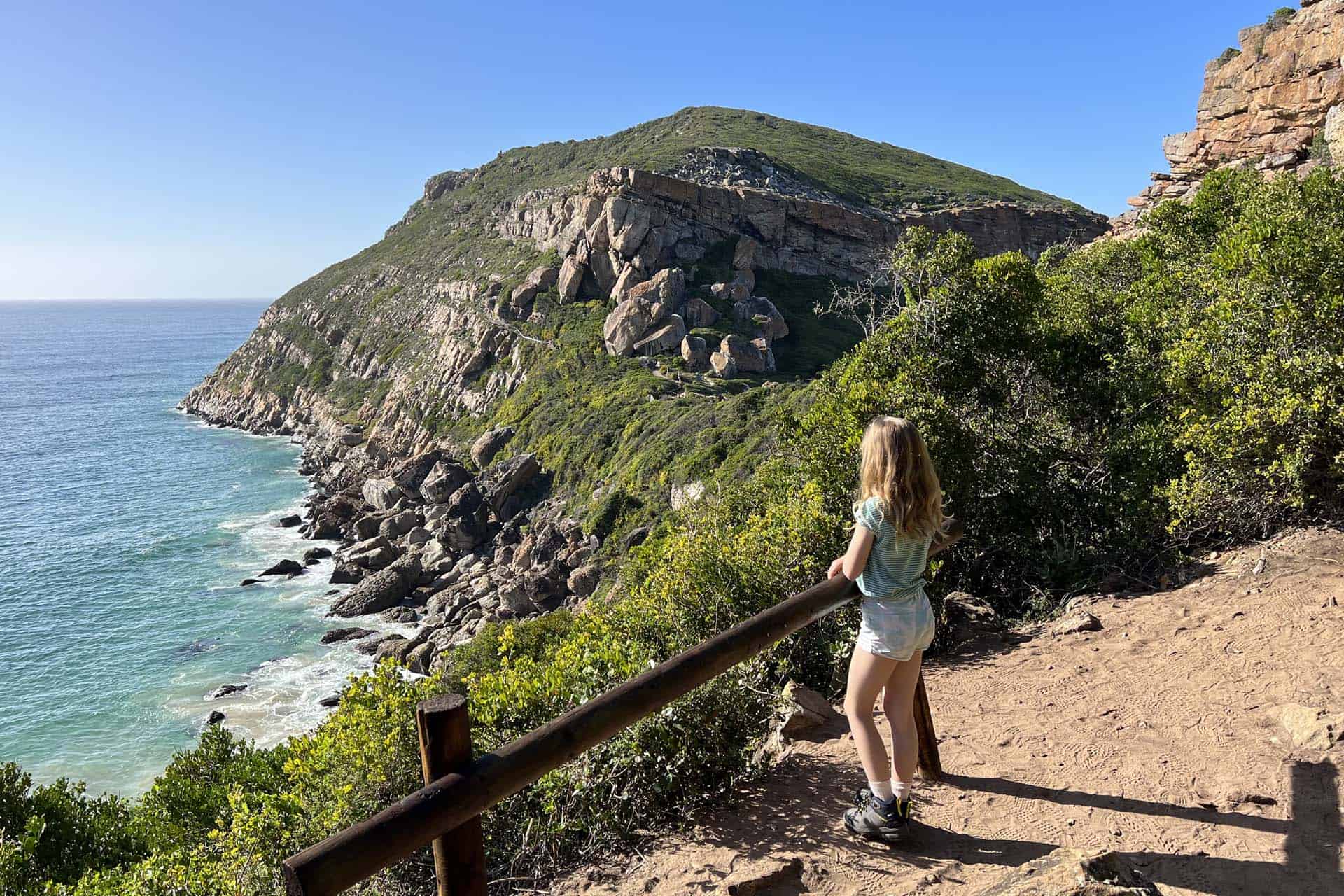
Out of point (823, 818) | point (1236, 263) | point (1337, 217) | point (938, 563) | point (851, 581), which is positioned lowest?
point (823, 818)

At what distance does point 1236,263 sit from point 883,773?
8465 mm

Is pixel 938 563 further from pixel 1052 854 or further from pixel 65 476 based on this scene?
pixel 65 476

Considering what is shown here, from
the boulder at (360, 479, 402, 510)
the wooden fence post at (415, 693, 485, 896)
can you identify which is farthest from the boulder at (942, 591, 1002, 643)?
the boulder at (360, 479, 402, 510)

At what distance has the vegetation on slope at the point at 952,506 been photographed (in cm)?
480

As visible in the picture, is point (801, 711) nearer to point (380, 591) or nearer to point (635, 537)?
point (635, 537)

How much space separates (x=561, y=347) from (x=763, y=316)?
13881 millimetres

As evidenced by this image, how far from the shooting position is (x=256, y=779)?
35.8ft

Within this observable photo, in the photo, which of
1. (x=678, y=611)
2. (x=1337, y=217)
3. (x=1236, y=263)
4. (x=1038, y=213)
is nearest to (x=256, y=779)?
(x=678, y=611)

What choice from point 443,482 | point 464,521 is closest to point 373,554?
point 464,521

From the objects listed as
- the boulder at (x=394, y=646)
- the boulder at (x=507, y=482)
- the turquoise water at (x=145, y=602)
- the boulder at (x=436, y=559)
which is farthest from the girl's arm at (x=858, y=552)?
the boulder at (x=507, y=482)

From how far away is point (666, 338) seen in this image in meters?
49.1

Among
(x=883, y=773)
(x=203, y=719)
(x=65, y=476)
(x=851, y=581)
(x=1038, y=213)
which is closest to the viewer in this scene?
(x=883, y=773)

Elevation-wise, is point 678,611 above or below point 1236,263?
below

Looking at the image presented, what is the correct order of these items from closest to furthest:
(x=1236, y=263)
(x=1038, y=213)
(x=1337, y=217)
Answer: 1. (x=1236, y=263)
2. (x=1337, y=217)
3. (x=1038, y=213)
